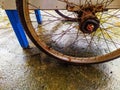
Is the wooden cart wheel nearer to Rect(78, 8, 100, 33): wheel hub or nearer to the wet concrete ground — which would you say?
Rect(78, 8, 100, 33): wheel hub

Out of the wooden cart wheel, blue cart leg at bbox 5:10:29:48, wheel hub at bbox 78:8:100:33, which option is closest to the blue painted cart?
blue cart leg at bbox 5:10:29:48

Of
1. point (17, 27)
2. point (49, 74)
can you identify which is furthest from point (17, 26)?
point (49, 74)

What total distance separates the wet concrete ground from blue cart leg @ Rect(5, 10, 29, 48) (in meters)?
0.08

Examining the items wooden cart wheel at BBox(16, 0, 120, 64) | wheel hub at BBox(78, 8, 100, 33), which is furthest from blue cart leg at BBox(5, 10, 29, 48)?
→ wheel hub at BBox(78, 8, 100, 33)

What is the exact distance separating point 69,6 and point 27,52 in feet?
1.69

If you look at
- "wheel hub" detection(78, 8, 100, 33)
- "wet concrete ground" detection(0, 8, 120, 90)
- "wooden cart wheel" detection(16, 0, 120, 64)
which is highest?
"wheel hub" detection(78, 8, 100, 33)

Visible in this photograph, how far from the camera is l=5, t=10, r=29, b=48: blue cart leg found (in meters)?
1.19

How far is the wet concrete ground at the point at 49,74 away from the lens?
114cm

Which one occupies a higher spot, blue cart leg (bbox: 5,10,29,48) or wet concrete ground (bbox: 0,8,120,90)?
blue cart leg (bbox: 5,10,29,48)

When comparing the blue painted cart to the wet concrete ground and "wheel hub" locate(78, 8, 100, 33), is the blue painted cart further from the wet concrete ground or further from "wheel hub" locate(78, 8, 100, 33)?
"wheel hub" locate(78, 8, 100, 33)

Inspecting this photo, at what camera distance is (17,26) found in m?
1.27

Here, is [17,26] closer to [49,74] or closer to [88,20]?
[49,74]

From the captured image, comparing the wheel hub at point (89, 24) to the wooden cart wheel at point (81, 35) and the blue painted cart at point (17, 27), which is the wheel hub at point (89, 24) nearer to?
the wooden cart wheel at point (81, 35)

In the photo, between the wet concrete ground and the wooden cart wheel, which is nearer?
the wooden cart wheel
